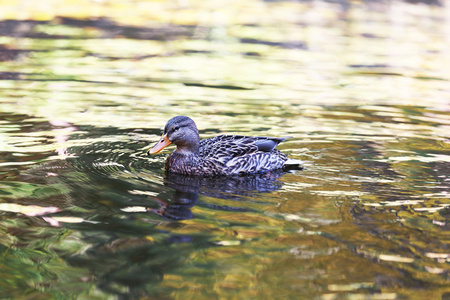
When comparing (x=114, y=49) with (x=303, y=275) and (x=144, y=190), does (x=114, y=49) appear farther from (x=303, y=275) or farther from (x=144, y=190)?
(x=303, y=275)

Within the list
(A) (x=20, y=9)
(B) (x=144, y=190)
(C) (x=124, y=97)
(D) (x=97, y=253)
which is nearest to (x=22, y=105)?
(C) (x=124, y=97)

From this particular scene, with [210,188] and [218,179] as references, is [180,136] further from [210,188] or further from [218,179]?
[210,188]

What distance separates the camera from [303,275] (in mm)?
5402

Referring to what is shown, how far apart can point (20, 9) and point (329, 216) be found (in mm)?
20356

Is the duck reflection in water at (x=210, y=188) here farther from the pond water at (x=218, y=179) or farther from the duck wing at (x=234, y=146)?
the duck wing at (x=234, y=146)

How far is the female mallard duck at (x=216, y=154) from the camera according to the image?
8.52 metres

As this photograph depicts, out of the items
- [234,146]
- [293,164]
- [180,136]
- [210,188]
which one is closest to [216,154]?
[234,146]

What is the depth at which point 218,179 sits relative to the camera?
27.8 feet

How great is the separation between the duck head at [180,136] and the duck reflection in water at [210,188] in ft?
1.28

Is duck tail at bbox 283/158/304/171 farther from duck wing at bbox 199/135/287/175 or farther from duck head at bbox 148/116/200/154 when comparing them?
duck head at bbox 148/116/200/154

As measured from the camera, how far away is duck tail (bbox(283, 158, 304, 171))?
28.9ft

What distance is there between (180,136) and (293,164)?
1.59m

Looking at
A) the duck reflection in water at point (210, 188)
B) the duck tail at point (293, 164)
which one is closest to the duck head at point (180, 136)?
the duck reflection in water at point (210, 188)

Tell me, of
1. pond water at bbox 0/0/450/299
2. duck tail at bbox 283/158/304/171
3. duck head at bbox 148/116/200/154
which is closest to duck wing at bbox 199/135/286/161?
duck head at bbox 148/116/200/154
